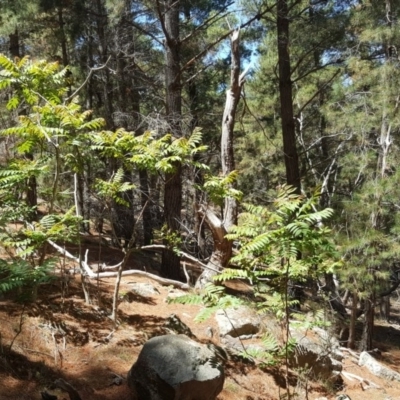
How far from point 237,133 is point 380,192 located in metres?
10.8

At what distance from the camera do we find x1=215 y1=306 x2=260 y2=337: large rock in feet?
20.6

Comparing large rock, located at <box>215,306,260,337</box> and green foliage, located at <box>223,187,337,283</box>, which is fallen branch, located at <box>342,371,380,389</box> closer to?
large rock, located at <box>215,306,260,337</box>

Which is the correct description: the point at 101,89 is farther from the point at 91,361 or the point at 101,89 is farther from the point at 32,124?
the point at 91,361

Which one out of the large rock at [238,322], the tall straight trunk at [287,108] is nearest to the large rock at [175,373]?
the large rock at [238,322]

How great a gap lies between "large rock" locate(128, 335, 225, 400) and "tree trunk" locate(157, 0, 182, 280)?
4.31 meters

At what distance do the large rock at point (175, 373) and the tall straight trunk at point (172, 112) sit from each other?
4314mm

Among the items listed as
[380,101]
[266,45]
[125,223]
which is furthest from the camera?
[266,45]

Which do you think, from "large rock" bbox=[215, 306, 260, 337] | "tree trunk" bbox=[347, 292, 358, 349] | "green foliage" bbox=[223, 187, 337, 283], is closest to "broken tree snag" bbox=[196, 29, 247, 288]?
"large rock" bbox=[215, 306, 260, 337]

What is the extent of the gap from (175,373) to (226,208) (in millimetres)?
3994

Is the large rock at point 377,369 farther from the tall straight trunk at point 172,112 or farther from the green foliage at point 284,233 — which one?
the green foliage at point 284,233

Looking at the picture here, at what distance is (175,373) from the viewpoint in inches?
156

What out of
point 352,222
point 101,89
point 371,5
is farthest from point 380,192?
point 101,89

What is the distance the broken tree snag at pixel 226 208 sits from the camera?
7.12 meters

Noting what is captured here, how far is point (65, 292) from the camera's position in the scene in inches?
227
